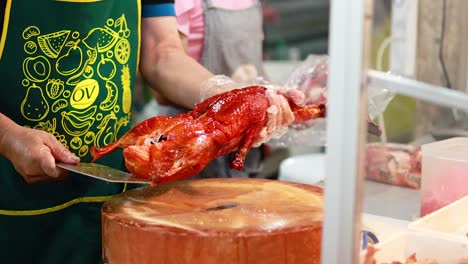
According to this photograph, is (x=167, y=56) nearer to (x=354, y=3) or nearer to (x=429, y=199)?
(x=429, y=199)

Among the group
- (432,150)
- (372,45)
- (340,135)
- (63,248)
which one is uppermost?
(372,45)

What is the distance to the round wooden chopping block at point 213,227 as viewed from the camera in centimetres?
123

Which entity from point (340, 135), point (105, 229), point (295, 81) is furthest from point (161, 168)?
point (295, 81)

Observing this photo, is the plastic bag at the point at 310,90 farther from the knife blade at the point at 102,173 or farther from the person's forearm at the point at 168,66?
the knife blade at the point at 102,173

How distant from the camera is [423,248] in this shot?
1.34m

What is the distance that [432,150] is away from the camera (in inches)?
63.1

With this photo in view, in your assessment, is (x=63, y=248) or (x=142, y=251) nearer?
(x=142, y=251)

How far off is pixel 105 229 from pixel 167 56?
2.39ft

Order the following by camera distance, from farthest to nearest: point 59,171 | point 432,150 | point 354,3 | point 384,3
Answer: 1. point 432,150
2. point 59,171
3. point 384,3
4. point 354,3

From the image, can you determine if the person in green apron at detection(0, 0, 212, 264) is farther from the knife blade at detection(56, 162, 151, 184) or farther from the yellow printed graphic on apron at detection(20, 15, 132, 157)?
the knife blade at detection(56, 162, 151, 184)

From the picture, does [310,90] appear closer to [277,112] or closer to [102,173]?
[277,112]

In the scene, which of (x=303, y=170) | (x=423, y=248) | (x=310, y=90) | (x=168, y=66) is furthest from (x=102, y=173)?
(x=303, y=170)

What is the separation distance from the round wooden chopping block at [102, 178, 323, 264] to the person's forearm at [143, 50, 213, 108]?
44cm

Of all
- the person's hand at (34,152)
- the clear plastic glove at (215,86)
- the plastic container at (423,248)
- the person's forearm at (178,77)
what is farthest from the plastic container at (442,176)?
the person's hand at (34,152)
